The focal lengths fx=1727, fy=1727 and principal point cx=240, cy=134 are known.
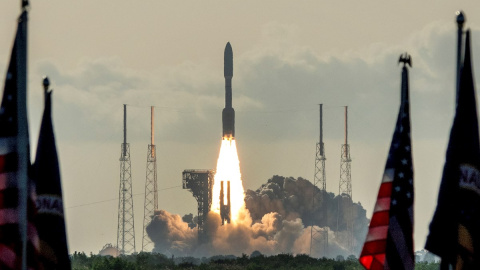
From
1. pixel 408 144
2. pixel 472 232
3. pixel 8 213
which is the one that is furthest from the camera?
pixel 408 144

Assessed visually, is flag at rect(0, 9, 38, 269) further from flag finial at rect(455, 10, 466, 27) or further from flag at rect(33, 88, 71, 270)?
flag finial at rect(455, 10, 466, 27)

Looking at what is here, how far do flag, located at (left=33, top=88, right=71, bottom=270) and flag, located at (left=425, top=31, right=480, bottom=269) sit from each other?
37.5ft

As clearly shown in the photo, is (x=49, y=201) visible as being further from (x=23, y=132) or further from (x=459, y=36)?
(x=459, y=36)

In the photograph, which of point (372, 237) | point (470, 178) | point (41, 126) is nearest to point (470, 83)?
point (470, 178)

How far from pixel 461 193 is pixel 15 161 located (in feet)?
44.5

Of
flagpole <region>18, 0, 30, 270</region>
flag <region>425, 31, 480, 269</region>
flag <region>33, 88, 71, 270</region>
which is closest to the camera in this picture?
flagpole <region>18, 0, 30, 270</region>

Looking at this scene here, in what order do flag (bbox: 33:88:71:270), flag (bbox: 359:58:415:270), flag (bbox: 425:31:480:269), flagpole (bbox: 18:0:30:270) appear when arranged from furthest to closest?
flag (bbox: 359:58:415:270)
flag (bbox: 33:88:71:270)
flag (bbox: 425:31:480:269)
flagpole (bbox: 18:0:30:270)

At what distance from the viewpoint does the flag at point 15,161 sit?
162 feet

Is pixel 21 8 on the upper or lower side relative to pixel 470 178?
upper

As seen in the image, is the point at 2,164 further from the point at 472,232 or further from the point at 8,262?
the point at 472,232

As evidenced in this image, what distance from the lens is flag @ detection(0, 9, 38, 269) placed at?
4931cm

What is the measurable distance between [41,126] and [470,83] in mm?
13628

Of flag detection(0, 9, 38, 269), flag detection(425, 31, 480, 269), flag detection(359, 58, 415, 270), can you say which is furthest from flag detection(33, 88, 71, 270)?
flag detection(425, 31, 480, 269)

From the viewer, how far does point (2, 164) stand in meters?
49.7
